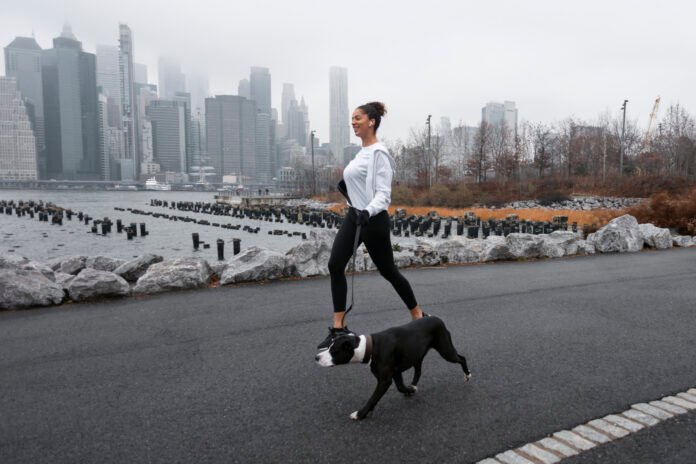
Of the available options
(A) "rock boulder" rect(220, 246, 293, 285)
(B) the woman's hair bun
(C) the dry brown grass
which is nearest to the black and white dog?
(B) the woman's hair bun

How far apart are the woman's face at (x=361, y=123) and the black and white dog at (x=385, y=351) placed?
164 cm

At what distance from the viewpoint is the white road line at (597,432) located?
2.30m

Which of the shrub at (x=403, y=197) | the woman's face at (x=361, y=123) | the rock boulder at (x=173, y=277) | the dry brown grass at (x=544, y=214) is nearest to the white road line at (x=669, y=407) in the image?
the woman's face at (x=361, y=123)

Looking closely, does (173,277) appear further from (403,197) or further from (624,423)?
(403,197)

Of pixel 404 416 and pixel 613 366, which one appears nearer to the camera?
pixel 404 416

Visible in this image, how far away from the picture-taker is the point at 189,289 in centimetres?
629

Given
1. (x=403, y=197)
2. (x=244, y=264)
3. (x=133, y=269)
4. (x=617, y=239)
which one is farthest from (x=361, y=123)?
(x=403, y=197)

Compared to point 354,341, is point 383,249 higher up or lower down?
higher up

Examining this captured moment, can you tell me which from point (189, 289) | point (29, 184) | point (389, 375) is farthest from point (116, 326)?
point (29, 184)

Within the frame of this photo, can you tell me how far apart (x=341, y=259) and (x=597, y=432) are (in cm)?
208

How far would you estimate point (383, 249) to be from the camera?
12.3 feet

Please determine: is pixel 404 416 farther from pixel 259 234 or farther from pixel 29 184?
pixel 29 184

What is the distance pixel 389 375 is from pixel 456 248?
673 cm

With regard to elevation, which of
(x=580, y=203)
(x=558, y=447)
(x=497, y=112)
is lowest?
(x=558, y=447)
